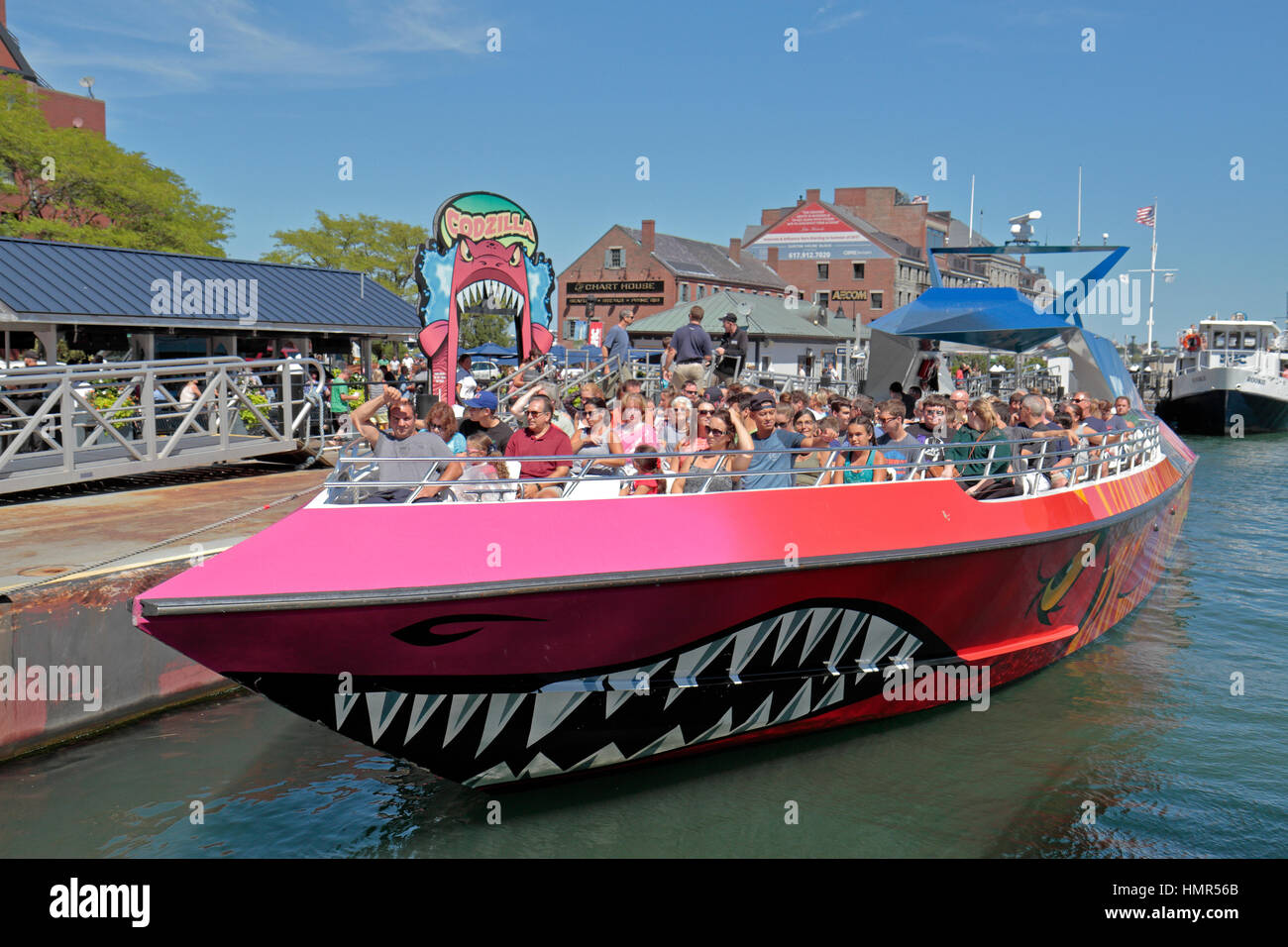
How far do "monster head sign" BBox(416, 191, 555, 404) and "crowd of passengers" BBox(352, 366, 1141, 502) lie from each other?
66 centimetres

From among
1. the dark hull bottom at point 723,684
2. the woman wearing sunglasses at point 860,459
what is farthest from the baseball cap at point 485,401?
the dark hull bottom at point 723,684

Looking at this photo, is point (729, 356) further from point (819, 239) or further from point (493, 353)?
point (819, 239)

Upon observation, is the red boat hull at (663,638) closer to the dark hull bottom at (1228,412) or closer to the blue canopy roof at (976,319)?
the blue canopy roof at (976,319)

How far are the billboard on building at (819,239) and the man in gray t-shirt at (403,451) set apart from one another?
63.5m

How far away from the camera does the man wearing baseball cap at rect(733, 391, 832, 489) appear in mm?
6426

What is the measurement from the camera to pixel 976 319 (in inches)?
413

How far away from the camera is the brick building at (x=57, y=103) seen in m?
47.2

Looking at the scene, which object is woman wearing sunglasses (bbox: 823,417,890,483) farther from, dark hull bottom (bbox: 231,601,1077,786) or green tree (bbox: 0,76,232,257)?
green tree (bbox: 0,76,232,257)

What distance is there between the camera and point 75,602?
7000 millimetres

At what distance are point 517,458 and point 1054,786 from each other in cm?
422
